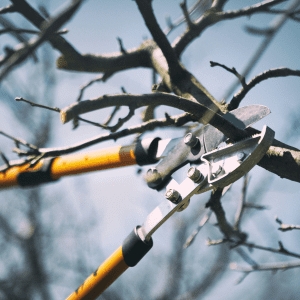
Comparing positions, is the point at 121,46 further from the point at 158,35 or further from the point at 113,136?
the point at 113,136

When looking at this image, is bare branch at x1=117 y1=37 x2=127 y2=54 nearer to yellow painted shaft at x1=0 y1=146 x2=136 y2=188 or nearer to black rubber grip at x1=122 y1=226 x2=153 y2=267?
yellow painted shaft at x1=0 y1=146 x2=136 y2=188

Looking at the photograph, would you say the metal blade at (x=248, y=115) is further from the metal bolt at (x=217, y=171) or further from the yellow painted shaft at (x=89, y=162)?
the yellow painted shaft at (x=89, y=162)

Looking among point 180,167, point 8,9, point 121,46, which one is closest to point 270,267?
point 180,167

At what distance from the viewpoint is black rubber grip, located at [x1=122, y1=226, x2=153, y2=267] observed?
141cm

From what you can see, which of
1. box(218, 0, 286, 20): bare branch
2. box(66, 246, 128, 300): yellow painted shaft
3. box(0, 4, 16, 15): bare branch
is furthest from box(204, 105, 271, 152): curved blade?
box(0, 4, 16, 15): bare branch

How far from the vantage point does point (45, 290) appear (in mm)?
5574

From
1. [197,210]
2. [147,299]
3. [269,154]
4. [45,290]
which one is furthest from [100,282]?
[45,290]

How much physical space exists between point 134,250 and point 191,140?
676mm

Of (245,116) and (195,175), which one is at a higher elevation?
(245,116)

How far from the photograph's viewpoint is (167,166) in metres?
1.58

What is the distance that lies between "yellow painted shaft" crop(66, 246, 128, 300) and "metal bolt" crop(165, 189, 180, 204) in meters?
0.40

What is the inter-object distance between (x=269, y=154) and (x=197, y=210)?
421 cm

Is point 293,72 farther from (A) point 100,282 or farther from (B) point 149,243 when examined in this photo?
(A) point 100,282

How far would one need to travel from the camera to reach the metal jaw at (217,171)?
1.10 metres
